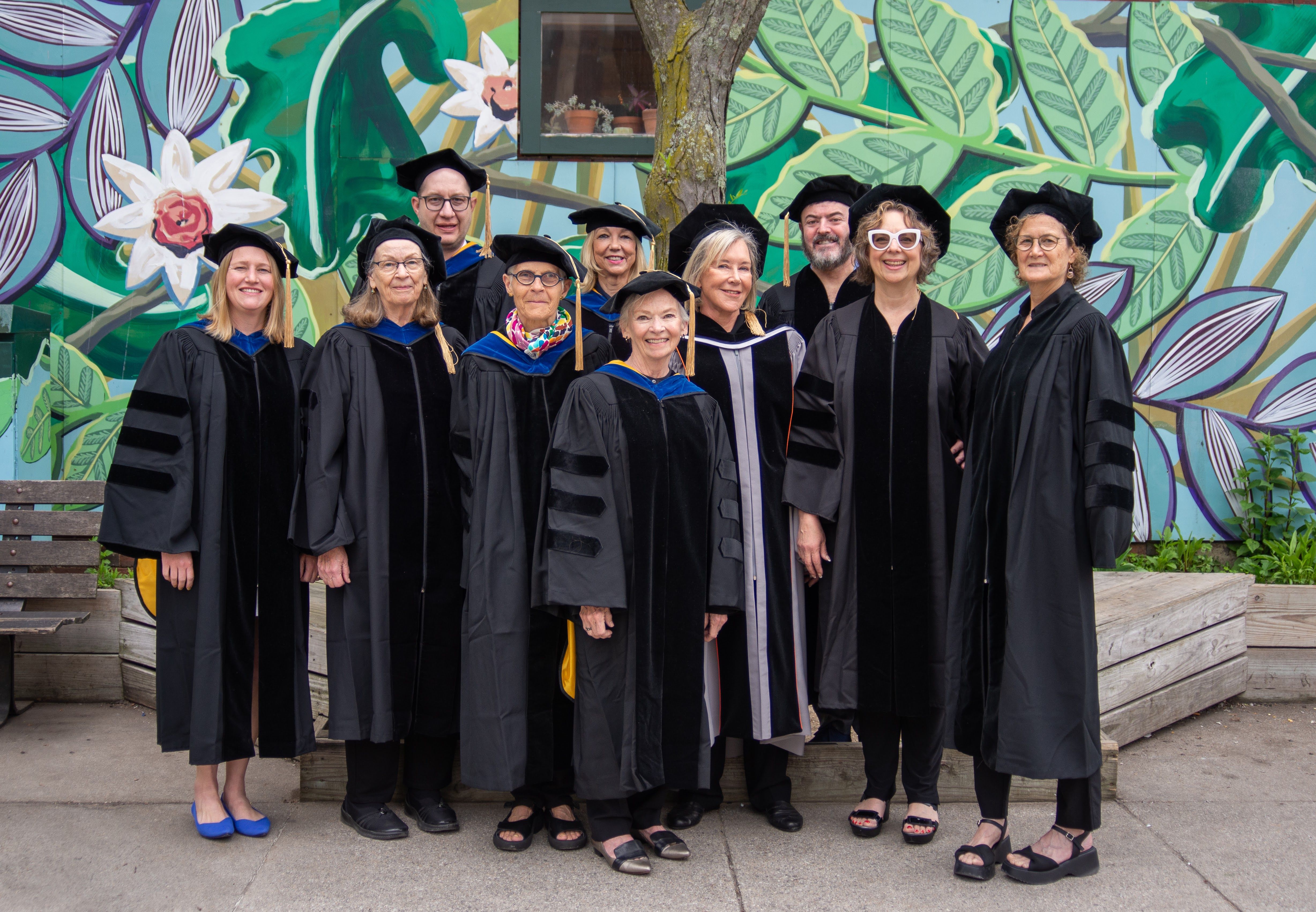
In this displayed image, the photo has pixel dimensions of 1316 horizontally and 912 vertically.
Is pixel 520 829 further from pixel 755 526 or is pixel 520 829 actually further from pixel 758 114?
pixel 758 114

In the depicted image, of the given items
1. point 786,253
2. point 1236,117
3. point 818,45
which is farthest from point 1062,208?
point 1236,117

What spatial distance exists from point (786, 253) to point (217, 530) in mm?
2415

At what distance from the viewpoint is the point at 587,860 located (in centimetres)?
348

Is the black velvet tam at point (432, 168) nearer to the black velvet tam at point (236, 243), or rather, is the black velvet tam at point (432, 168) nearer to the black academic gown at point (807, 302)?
the black velvet tam at point (236, 243)

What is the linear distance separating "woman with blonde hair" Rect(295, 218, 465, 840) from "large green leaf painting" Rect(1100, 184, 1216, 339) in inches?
185

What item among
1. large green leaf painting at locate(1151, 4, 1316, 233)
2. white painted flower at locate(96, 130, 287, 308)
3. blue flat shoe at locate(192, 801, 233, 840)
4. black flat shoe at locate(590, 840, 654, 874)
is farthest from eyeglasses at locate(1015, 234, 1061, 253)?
white painted flower at locate(96, 130, 287, 308)

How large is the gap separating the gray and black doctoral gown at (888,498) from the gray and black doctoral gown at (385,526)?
1243mm

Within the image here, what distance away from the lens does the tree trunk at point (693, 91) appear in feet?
15.1

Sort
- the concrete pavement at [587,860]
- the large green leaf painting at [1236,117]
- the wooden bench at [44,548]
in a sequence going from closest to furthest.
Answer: the concrete pavement at [587,860] → the wooden bench at [44,548] → the large green leaf painting at [1236,117]

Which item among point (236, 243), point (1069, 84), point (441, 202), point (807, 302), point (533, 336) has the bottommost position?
point (533, 336)

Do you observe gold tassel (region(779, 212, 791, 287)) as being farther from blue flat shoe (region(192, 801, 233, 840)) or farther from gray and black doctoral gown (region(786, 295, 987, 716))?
blue flat shoe (region(192, 801, 233, 840))

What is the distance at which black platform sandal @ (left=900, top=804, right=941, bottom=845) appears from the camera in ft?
11.8

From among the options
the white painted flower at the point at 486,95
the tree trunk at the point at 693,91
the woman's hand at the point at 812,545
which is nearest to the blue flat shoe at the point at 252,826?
the woman's hand at the point at 812,545

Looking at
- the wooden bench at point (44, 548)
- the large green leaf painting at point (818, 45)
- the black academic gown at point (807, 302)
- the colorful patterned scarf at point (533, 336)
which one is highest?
the large green leaf painting at point (818, 45)
